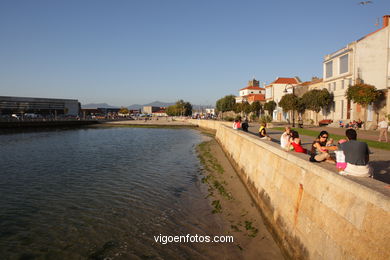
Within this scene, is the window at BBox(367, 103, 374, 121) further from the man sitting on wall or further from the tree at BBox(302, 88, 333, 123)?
the man sitting on wall

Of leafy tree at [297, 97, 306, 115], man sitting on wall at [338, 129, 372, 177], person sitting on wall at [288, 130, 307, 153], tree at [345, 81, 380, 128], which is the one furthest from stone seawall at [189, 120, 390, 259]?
leafy tree at [297, 97, 306, 115]

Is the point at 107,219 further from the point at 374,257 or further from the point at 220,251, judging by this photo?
the point at 374,257

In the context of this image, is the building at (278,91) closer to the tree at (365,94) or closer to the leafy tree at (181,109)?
the tree at (365,94)

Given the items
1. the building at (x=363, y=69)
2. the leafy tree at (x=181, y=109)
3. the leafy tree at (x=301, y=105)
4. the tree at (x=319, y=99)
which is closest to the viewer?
the building at (x=363, y=69)

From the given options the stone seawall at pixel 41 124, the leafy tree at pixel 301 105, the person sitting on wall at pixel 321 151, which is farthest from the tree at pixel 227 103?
the person sitting on wall at pixel 321 151

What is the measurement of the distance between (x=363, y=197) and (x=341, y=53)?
42.1 meters

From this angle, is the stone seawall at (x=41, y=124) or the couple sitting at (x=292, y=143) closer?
the couple sitting at (x=292, y=143)

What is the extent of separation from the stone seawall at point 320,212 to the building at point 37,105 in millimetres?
123131

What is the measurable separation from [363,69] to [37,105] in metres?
134

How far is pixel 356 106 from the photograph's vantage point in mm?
35562

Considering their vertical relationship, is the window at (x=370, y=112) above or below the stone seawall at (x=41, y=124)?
above

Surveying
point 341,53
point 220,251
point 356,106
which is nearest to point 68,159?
point 220,251

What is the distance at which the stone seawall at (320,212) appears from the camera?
13.2ft

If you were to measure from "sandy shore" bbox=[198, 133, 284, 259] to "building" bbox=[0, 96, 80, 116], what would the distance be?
117 metres
